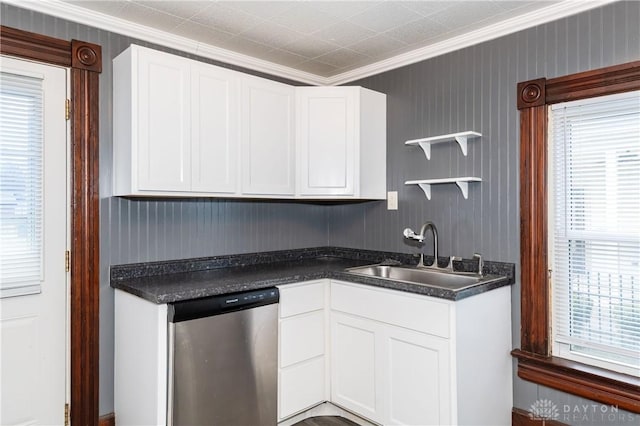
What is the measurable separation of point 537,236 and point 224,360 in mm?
1828

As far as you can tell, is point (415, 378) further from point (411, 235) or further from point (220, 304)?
point (220, 304)

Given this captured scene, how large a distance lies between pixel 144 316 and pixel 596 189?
2.42 meters

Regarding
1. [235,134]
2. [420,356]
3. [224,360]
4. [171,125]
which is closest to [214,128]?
[235,134]

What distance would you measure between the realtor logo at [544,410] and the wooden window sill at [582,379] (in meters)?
0.11

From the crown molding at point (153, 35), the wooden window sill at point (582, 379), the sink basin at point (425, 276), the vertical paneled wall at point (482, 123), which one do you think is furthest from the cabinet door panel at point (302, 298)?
the crown molding at point (153, 35)

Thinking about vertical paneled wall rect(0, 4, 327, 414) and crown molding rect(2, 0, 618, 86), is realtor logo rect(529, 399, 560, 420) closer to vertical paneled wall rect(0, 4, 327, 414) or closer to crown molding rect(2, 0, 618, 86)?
vertical paneled wall rect(0, 4, 327, 414)

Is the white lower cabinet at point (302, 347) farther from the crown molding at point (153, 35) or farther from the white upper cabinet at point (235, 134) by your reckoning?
the crown molding at point (153, 35)

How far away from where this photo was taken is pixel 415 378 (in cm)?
216

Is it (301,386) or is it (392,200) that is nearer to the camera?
(301,386)

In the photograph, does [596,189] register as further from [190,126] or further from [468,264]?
[190,126]

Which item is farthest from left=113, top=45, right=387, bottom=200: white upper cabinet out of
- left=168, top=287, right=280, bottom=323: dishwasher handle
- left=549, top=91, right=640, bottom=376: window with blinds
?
left=549, top=91, right=640, bottom=376: window with blinds

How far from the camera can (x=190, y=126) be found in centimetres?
237

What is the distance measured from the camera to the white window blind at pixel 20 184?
6.72 feet

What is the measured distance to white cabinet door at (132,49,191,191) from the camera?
2207 millimetres
